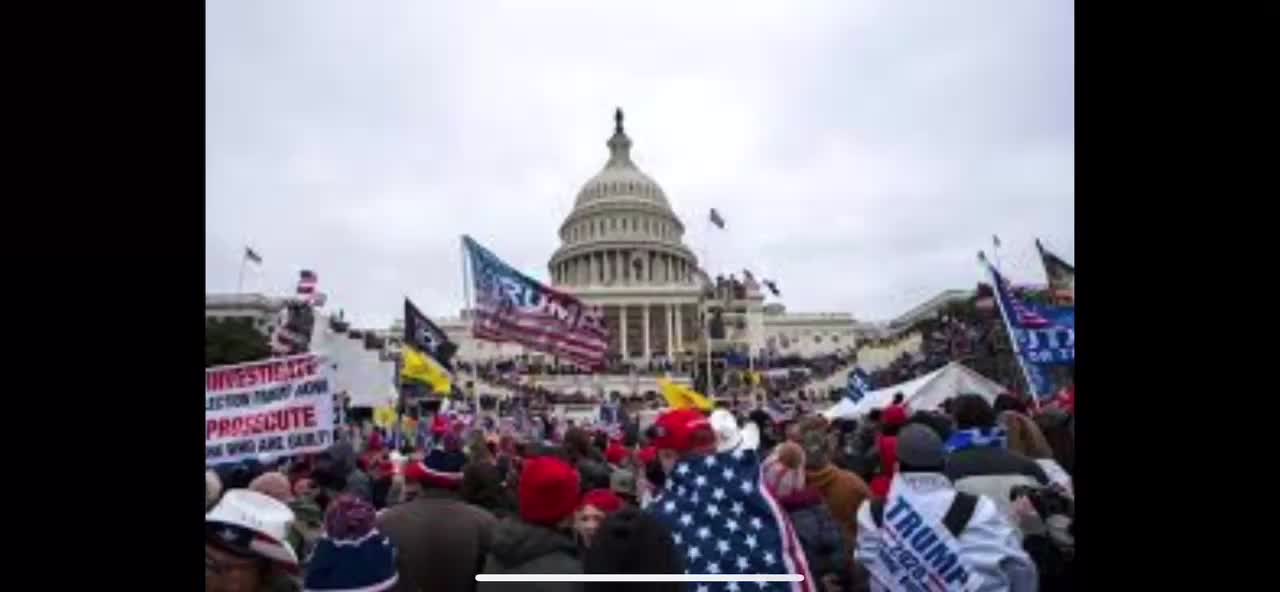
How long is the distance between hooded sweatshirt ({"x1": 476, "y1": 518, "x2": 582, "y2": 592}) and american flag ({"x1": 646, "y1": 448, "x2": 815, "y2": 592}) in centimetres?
36

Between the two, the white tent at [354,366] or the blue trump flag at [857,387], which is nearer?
the white tent at [354,366]

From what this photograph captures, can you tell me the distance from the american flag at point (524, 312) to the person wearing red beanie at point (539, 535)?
10.9 metres

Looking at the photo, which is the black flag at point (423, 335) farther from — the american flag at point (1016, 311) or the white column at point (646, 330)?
the white column at point (646, 330)

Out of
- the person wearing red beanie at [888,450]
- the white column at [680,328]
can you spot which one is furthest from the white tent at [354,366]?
the white column at [680,328]

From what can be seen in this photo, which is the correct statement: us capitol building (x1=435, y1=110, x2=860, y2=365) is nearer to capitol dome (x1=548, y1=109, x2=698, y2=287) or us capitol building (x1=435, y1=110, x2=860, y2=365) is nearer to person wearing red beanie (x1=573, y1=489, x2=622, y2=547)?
capitol dome (x1=548, y1=109, x2=698, y2=287)

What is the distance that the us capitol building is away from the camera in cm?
8212

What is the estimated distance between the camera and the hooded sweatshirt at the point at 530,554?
3725 millimetres

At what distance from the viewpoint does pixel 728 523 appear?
404cm
